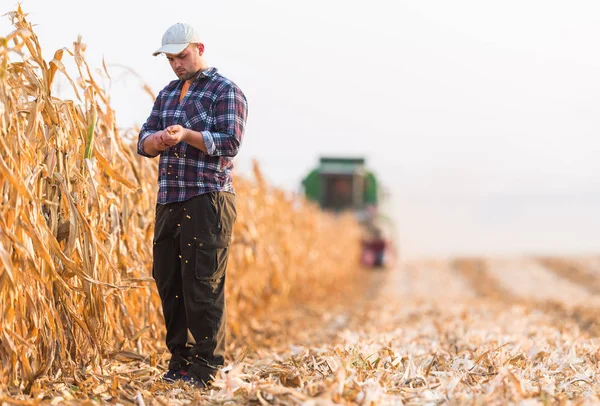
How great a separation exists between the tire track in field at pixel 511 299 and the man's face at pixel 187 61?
5.77m

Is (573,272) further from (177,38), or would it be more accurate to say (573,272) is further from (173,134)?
(173,134)

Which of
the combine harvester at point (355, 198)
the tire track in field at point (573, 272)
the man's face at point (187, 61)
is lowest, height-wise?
the tire track in field at point (573, 272)

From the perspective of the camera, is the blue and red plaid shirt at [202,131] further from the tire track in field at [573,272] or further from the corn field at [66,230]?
the tire track in field at [573,272]

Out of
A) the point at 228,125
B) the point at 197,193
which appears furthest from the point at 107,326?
the point at 228,125

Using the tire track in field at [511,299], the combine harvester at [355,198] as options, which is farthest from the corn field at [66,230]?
the combine harvester at [355,198]

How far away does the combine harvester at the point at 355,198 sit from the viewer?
23781 millimetres

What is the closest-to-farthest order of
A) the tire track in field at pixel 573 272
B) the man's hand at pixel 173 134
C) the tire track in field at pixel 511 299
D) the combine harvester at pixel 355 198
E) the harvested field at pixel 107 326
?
the harvested field at pixel 107 326 → the man's hand at pixel 173 134 → the tire track in field at pixel 511 299 → the tire track in field at pixel 573 272 → the combine harvester at pixel 355 198

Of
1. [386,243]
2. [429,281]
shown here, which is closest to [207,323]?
[429,281]

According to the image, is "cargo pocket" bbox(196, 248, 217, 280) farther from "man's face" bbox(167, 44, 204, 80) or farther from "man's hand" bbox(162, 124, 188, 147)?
"man's face" bbox(167, 44, 204, 80)

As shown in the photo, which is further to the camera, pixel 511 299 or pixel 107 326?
pixel 511 299

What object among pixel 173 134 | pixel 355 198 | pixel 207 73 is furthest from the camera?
pixel 355 198

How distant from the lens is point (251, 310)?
935 centimetres

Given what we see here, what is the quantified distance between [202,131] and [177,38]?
53cm

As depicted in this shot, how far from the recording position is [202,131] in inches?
162
